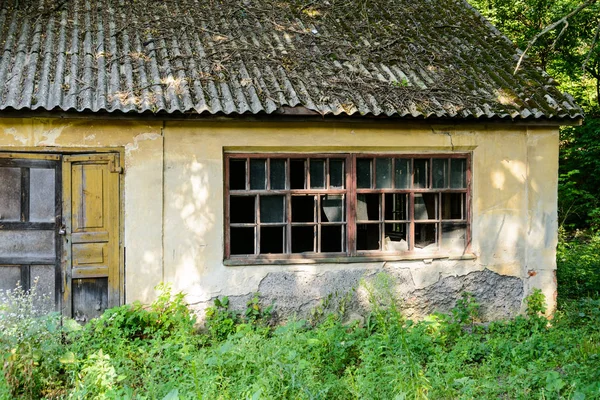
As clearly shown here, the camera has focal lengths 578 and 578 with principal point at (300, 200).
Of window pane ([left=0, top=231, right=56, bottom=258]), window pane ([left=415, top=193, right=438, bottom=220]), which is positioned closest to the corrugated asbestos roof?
window pane ([left=415, top=193, right=438, bottom=220])

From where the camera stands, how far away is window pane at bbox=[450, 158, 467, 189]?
8148mm

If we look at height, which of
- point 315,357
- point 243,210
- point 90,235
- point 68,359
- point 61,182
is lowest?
point 315,357

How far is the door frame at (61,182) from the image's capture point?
7.05 metres

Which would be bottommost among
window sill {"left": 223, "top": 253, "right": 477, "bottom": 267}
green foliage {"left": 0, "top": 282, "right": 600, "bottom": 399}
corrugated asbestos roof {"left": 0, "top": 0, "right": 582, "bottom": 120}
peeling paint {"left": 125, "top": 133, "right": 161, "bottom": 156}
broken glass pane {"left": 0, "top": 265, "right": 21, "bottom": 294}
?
green foliage {"left": 0, "top": 282, "right": 600, "bottom": 399}

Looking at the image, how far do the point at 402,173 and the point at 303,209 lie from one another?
148 centimetres

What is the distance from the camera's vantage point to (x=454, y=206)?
8.23 m

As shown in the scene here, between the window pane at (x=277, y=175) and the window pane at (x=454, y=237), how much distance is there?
239cm

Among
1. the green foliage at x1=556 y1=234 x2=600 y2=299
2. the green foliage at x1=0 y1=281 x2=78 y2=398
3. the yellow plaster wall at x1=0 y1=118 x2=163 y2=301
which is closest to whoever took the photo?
the green foliage at x1=0 y1=281 x2=78 y2=398

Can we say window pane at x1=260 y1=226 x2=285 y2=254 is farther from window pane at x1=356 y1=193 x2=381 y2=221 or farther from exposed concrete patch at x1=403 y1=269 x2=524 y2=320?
exposed concrete patch at x1=403 y1=269 x2=524 y2=320

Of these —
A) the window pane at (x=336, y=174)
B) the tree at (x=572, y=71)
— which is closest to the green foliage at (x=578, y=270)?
the tree at (x=572, y=71)

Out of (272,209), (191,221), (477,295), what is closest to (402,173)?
(272,209)

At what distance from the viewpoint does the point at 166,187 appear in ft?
24.1

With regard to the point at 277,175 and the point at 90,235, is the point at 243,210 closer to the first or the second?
the point at 277,175

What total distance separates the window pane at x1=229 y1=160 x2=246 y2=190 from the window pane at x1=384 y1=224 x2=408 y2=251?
2093 mm
